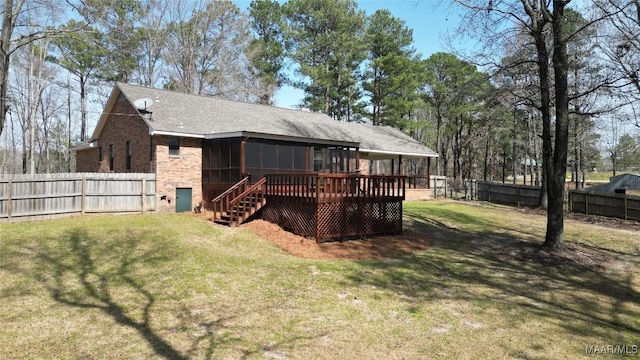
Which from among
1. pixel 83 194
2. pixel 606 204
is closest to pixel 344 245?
pixel 83 194

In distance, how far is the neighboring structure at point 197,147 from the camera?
15.9 m

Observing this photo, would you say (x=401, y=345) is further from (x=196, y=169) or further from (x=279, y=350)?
(x=196, y=169)

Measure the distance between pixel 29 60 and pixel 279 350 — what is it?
115 feet

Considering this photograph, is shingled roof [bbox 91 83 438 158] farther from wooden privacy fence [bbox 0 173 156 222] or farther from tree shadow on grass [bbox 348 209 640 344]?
tree shadow on grass [bbox 348 209 640 344]

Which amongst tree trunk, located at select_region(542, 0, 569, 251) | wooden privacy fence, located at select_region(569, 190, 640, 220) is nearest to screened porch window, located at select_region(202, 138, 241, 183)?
tree trunk, located at select_region(542, 0, 569, 251)

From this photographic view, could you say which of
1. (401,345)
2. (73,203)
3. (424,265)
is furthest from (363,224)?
(73,203)

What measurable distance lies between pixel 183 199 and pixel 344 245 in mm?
8370

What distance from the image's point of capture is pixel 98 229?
11.5 m

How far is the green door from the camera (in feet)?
54.0

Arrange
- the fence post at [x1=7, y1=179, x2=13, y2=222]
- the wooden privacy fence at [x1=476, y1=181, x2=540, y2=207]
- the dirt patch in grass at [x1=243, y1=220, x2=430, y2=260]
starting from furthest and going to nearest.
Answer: the wooden privacy fence at [x1=476, y1=181, x2=540, y2=207]
the fence post at [x1=7, y1=179, x2=13, y2=222]
the dirt patch in grass at [x1=243, y1=220, x2=430, y2=260]

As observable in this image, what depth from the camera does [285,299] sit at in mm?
7020

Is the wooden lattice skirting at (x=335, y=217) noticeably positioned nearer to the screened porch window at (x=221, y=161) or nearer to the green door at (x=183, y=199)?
the screened porch window at (x=221, y=161)

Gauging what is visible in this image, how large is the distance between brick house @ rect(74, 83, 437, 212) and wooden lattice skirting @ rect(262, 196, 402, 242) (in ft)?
A: 9.68

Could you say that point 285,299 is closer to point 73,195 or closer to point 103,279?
point 103,279
